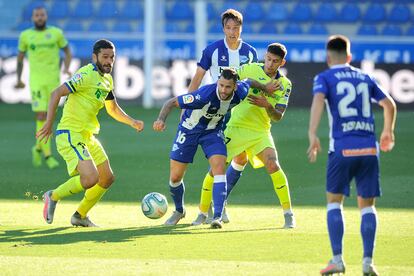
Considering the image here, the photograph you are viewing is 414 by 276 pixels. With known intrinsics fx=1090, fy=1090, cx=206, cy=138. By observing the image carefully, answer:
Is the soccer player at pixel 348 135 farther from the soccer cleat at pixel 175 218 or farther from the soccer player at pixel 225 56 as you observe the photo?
the soccer player at pixel 225 56

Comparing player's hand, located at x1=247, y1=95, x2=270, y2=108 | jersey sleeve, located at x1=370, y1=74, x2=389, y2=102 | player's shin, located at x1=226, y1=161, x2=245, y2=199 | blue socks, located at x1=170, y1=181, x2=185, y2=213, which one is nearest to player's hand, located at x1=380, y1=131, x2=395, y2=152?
jersey sleeve, located at x1=370, y1=74, x2=389, y2=102

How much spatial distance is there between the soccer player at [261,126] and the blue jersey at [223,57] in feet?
1.55

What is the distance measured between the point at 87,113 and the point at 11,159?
245 inches

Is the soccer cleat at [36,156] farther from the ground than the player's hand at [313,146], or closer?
closer

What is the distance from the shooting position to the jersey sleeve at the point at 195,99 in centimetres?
970

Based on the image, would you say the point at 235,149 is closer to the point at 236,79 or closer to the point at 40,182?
the point at 236,79

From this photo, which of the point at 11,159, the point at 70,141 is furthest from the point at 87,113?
the point at 11,159

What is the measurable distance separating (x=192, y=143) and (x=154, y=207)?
2.27 feet

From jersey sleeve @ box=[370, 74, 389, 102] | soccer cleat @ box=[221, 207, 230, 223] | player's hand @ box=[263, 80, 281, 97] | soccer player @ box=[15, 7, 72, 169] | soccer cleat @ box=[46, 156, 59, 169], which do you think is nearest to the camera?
jersey sleeve @ box=[370, 74, 389, 102]

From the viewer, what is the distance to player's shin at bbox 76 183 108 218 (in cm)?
1015

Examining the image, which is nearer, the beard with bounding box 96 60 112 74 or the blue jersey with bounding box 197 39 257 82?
the beard with bounding box 96 60 112 74

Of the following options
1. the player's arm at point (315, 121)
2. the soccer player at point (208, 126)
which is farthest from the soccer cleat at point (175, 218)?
the player's arm at point (315, 121)

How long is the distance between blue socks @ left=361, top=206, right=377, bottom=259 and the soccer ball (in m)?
2.88

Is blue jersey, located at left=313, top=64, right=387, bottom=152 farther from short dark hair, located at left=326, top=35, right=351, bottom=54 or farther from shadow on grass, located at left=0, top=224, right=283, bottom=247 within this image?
shadow on grass, located at left=0, top=224, right=283, bottom=247
